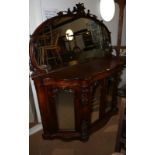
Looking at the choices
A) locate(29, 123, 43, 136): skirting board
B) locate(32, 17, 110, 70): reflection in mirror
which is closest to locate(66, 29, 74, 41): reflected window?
locate(32, 17, 110, 70): reflection in mirror

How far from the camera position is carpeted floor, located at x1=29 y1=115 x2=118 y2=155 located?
72.4 inches

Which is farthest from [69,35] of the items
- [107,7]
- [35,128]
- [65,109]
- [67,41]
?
[35,128]

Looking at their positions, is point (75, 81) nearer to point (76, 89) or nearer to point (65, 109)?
point (76, 89)

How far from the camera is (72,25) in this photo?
2.04 m

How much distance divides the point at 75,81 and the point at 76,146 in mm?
715

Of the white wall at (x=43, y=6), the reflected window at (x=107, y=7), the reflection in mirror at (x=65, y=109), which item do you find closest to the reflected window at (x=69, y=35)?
the white wall at (x=43, y=6)
